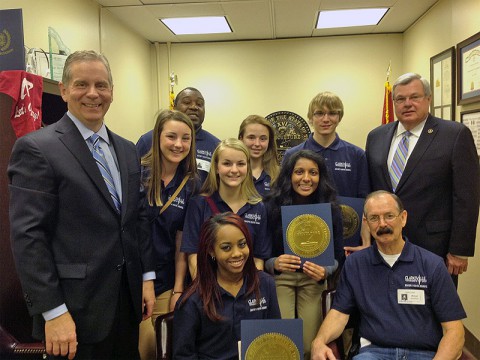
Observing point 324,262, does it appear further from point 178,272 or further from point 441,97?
point 441,97

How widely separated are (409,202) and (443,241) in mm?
309

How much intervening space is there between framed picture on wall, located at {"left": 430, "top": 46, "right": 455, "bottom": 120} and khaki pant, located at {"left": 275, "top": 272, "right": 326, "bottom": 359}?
2.73m

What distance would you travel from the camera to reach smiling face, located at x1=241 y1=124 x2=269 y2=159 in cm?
308

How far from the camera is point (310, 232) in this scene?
2.33 meters

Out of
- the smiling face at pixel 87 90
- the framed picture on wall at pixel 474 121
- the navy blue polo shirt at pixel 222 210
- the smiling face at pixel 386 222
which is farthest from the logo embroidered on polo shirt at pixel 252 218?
the framed picture on wall at pixel 474 121

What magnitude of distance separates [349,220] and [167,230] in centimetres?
110

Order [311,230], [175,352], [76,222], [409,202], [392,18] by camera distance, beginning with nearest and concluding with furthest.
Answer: [76,222], [175,352], [311,230], [409,202], [392,18]

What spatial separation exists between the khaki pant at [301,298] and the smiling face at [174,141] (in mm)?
894

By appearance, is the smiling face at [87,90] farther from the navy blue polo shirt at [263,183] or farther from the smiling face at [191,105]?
the smiling face at [191,105]

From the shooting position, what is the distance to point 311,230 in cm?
233

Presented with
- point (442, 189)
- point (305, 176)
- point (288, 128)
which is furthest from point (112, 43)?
point (442, 189)

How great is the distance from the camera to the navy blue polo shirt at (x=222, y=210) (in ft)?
7.83

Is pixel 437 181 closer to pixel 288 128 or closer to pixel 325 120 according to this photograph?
pixel 325 120

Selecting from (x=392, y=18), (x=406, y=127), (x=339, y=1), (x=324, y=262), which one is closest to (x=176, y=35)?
(x=339, y=1)
